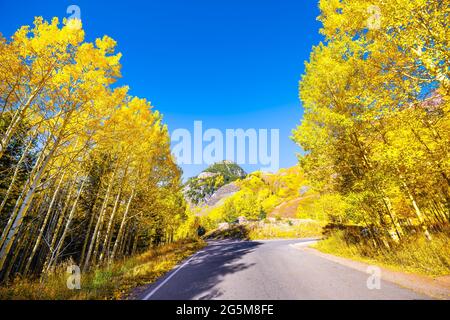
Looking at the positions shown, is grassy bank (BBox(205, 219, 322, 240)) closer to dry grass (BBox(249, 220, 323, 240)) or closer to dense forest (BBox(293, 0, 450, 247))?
dry grass (BBox(249, 220, 323, 240))

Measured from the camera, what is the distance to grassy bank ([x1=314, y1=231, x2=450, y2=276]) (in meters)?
5.82

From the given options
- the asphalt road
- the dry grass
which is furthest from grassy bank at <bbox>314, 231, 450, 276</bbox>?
the dry grass

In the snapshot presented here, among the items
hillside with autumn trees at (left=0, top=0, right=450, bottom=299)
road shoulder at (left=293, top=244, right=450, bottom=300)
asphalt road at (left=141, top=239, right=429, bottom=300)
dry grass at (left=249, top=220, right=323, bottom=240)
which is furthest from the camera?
dry grass at (left=249, top=220, right=323, bottom=240)

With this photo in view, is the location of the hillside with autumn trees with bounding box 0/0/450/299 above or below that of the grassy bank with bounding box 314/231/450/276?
above

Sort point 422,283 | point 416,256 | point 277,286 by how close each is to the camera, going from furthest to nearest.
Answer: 1. point 416,256
2. point 277,286
3. point 422,283

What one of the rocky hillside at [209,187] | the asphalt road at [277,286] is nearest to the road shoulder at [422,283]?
the asphalt road at [277,286]

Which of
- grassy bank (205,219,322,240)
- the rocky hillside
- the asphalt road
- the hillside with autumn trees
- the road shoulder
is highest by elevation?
the rocky hillside

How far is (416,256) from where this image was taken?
6.59 meters

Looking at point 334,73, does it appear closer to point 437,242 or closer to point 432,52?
point 432,52

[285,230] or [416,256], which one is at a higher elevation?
[416,256]

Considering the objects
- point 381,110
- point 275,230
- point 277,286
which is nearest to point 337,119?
point 381,110

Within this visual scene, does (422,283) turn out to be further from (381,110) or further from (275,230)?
(275,230)
